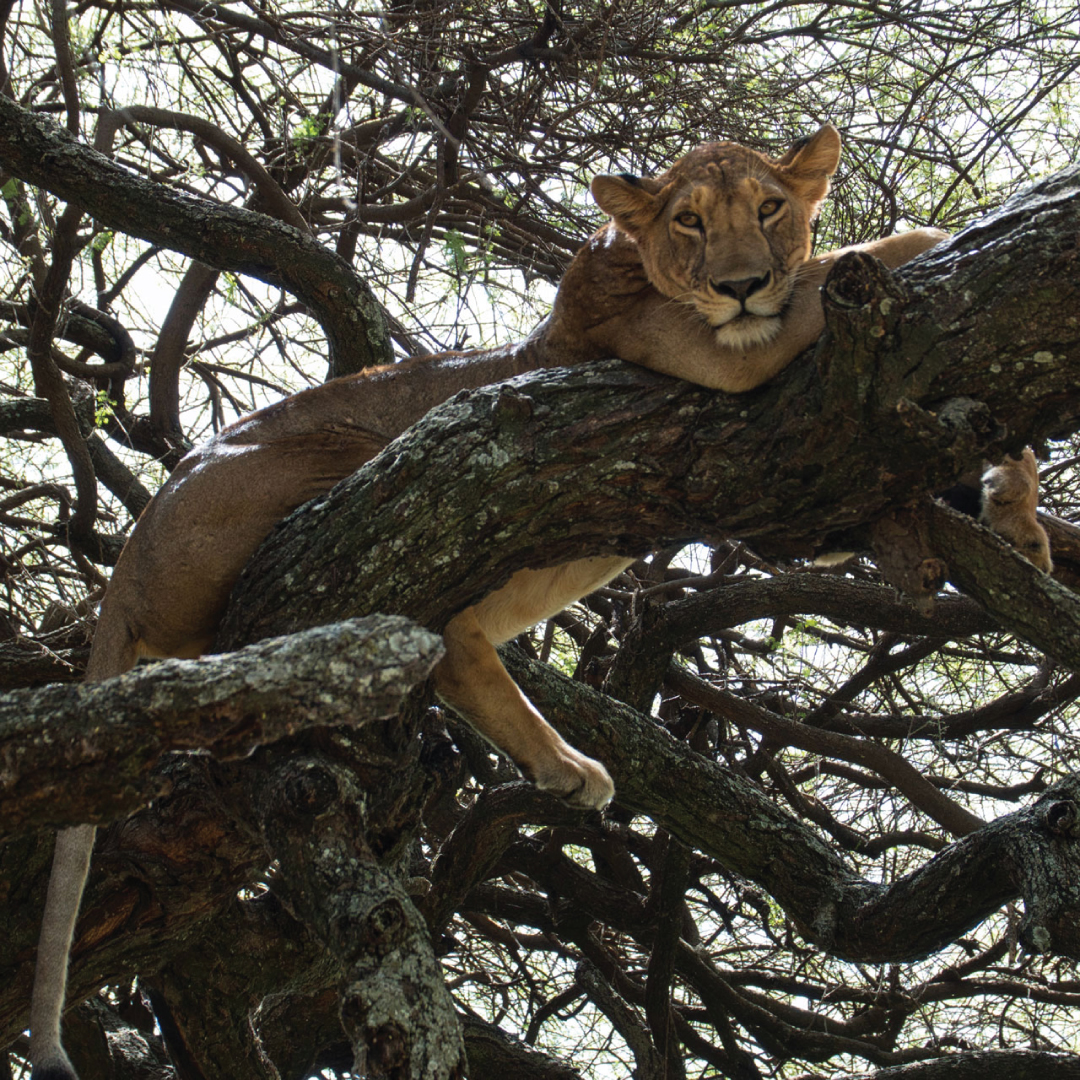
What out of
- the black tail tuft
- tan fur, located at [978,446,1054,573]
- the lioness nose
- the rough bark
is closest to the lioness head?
the lioness nose

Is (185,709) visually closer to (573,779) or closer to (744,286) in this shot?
(744,286)

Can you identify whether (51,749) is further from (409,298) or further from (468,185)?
(468,185)

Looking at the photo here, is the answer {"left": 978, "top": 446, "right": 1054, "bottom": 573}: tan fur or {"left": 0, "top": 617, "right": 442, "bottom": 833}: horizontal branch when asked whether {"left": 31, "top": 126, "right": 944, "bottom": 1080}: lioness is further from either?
{"left": 0, "top": 617, "right": 442, "bottom": 833}: horizontal branch

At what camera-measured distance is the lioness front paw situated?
159 inches

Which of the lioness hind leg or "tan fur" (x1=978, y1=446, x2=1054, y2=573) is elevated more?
"tan fur" (x1=978, y1=446, x2=1054, y2=573)

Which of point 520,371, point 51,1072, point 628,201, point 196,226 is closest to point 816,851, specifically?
point 520,371

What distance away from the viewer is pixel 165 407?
5.77m

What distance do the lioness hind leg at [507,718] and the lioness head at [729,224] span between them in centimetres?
135

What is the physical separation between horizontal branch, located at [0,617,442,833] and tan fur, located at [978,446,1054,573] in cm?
198

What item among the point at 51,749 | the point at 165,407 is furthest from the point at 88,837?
the point at 165,407

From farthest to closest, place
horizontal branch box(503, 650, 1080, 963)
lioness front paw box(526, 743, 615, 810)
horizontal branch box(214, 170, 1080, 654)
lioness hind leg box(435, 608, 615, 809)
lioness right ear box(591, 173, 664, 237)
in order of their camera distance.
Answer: lioness front paw box(526, 743, 615, 810) < lioness hind leg box(435, 608, 615, 809) < lioness right ear box(591, 173, 664, 237) < horizontal branch box(503, 650, 1080, 963) < horizontal branch box(214, 170, 1080, 654)

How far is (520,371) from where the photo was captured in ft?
12.5

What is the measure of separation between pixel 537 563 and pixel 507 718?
1.04 metres

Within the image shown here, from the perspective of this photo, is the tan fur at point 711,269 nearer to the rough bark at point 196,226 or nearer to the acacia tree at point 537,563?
the acacia tree at point 537,563
